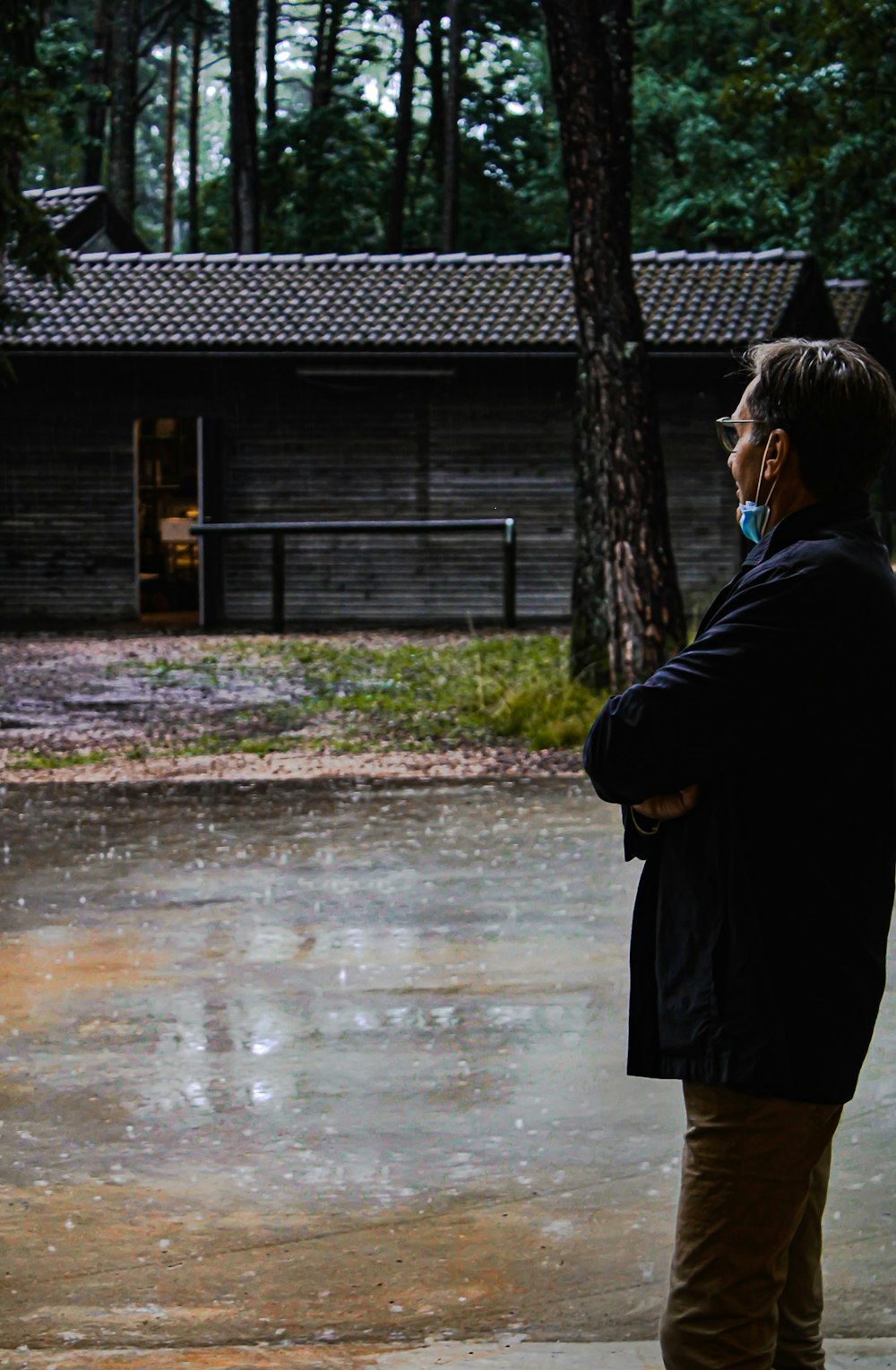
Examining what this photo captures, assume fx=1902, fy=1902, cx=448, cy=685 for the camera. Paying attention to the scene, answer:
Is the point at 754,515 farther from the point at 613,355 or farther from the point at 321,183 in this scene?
the point at 321,183

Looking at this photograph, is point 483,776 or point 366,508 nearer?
point 483,776

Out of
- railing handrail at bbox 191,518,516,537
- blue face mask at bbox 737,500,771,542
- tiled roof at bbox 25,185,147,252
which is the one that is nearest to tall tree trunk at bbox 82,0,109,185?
tiled roof at bbox 25,185,147,252

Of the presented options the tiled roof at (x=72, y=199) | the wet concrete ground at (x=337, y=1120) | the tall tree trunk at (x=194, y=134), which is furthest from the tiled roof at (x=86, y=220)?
the wet concrete ground at (x=337, y=1120)

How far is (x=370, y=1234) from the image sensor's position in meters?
4.20

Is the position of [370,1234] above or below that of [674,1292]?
below

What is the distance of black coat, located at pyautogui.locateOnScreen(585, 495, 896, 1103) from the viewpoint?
270cm

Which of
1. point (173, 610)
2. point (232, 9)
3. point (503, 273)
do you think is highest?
point (232, 9)

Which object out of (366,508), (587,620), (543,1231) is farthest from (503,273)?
(543,1231)

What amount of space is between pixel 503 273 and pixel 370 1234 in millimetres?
21848

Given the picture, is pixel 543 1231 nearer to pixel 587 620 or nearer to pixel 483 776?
pixel 483 776

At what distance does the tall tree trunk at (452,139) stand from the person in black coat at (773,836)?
39.0m

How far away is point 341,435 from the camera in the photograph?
23.8 m

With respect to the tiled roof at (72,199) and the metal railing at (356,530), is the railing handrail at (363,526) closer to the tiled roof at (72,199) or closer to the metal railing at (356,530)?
the metal railing at (356,530)

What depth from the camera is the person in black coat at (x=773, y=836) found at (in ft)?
8.88
